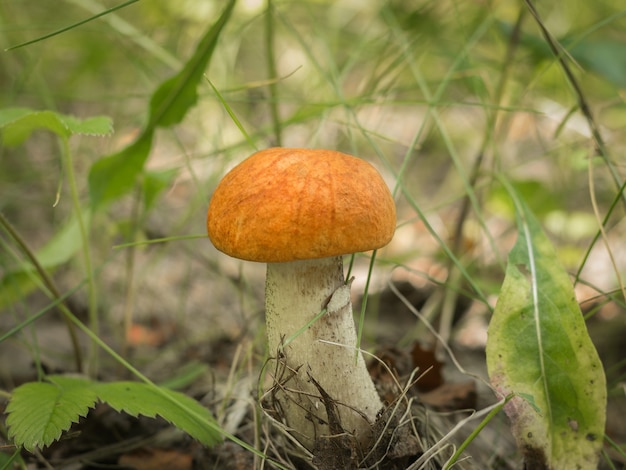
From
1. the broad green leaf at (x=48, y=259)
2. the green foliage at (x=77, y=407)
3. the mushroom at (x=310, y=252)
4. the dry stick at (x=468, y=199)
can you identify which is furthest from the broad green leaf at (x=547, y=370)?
the broad green leaf at (x=48, y=259)

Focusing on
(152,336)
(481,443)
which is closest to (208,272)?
(152,336)

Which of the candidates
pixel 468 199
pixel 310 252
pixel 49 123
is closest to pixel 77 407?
pixel 310 252

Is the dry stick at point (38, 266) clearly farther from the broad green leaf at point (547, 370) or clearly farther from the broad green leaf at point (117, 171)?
the broad green leaf at point (547, 370)

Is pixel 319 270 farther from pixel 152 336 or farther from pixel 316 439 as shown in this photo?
pixel 152 336

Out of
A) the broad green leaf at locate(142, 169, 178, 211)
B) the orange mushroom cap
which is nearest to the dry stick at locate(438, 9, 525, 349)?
the orange mushroom cap

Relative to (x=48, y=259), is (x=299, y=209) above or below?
above

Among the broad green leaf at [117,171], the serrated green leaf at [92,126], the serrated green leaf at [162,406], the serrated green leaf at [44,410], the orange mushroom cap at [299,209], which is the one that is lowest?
the serrated green leaf at [162,406]

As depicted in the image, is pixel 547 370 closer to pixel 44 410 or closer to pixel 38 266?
pixel 44 410
